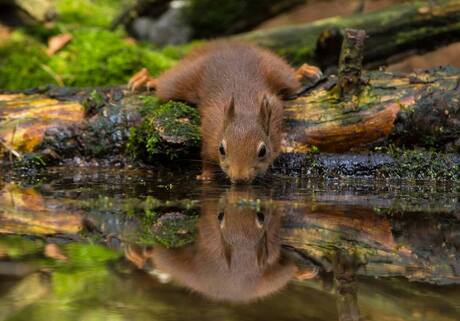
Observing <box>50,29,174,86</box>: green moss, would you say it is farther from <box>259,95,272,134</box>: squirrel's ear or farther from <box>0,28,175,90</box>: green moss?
<box>259,95,272,134</box>: squirrel's ear

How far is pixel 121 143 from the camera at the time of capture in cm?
700

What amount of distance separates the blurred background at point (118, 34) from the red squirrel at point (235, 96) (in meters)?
1.82

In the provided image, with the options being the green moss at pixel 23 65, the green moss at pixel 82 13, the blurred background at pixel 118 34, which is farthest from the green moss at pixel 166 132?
the green moss at pixel 82 13

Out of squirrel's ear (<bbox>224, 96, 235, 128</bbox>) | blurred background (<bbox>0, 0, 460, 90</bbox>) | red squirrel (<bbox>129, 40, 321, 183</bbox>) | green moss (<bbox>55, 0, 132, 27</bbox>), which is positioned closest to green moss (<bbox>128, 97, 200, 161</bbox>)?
red squirrel (<bbox>129, 40, 321, 183</bbox>)

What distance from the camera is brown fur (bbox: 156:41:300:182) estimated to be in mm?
6094

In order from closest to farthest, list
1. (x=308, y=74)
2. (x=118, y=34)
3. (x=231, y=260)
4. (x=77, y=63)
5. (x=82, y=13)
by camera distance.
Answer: (x=231, y=260) → (x=308, y=74) → (x=77, y=63) → (x=118, y=34) → (x=82, y=13)

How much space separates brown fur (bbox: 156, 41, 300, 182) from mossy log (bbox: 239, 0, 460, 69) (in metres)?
1.79

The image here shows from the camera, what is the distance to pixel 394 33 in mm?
9359

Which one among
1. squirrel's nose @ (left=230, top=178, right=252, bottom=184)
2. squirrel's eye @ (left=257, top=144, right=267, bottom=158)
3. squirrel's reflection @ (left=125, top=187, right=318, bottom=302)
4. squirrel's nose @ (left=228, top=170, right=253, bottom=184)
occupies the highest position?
squirrel's eye @ (left=257, top=144, right=267, bottom=158)

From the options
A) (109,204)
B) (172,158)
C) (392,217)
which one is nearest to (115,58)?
(172,158)

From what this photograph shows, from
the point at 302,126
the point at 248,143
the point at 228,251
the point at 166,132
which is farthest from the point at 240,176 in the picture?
the point at 228,251

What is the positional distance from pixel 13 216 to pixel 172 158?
2198 mm

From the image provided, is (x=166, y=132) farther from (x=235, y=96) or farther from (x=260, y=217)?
(x=260, y=217)

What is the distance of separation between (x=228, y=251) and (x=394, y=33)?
20.5 ft
